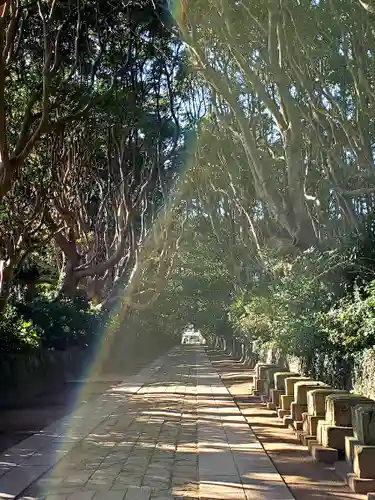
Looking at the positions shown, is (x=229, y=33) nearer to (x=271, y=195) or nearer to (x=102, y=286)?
(x=271, y=195)

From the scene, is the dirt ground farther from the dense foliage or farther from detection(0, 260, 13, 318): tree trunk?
detection(0, 260, 13, 318): tree trunk

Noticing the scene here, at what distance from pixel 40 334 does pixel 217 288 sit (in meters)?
26.7

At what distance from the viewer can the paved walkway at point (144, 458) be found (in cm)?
761

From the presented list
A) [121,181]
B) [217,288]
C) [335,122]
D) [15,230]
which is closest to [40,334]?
[15,230]

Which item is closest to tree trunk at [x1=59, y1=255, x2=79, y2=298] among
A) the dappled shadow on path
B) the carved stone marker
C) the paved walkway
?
the paved walkway

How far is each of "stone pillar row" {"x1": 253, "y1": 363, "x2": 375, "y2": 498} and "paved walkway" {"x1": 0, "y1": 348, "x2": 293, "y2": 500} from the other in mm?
746

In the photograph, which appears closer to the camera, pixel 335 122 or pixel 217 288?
pixel 335 122

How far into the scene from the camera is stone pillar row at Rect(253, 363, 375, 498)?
24.2ft

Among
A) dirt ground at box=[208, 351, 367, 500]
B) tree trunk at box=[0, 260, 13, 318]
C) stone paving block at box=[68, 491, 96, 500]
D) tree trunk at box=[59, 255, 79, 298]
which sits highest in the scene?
tree trunk at box=[59, 255, 79, 298]

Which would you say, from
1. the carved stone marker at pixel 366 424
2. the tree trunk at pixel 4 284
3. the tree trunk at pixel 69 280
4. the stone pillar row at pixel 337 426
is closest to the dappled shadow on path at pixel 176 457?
the stone pillar row at pixel 337 426

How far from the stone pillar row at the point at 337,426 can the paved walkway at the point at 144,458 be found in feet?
2.45

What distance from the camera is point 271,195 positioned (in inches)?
678

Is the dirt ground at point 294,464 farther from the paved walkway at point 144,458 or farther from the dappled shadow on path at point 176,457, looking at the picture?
the paved walkway at point 144,458

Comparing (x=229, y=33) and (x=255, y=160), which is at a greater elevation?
(x=229, y=33)
